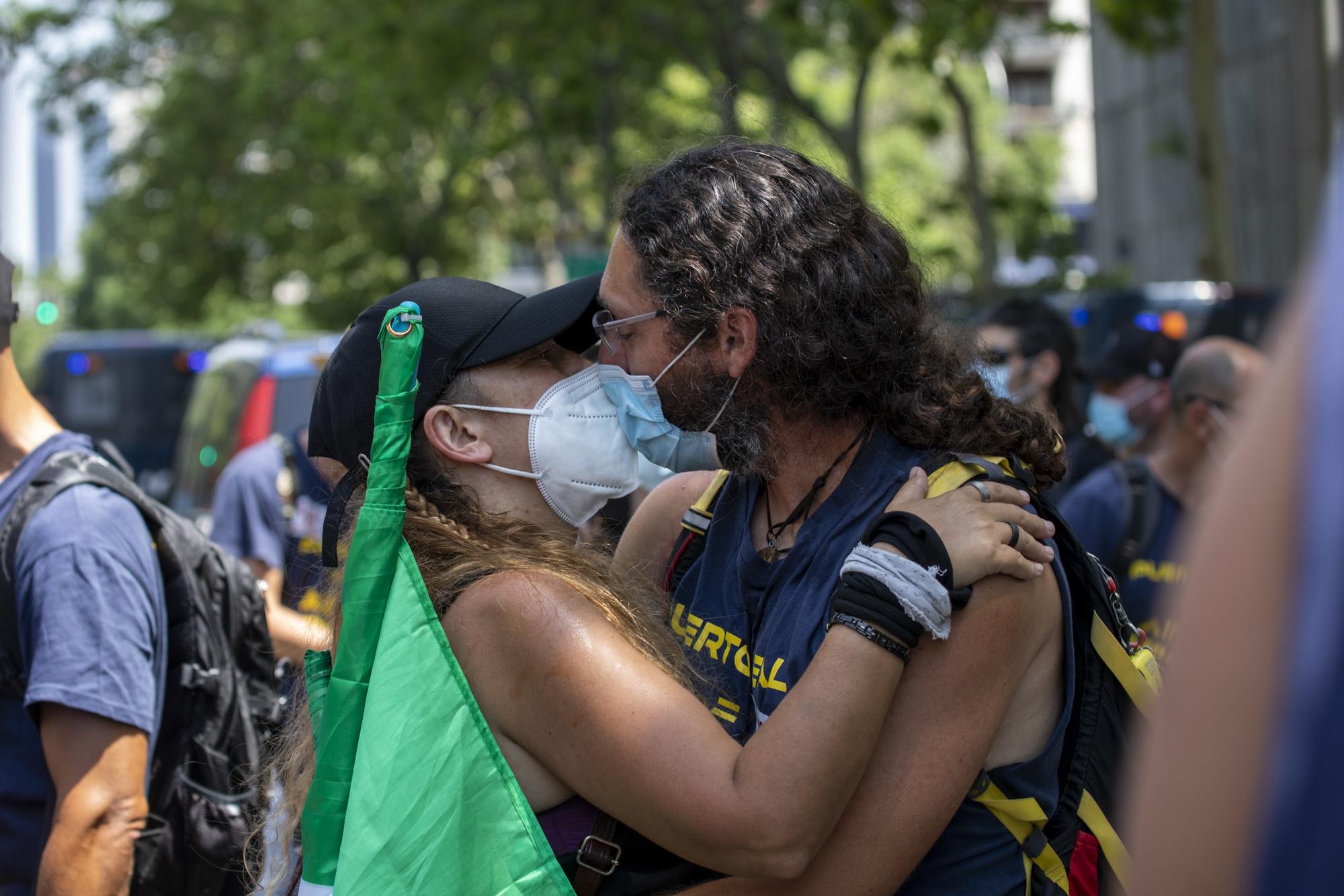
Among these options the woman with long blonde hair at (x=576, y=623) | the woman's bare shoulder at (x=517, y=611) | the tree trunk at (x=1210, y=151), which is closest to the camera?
the woman with long blonde hair at (x=576, y=623)

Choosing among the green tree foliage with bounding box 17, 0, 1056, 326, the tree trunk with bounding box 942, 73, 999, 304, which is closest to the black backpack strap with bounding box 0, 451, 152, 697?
the green tree foliage with bounding box 17, 0, 1056, 326

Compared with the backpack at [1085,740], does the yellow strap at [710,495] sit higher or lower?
higher

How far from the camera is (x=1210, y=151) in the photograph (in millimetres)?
10359

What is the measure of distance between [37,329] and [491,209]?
36.0m

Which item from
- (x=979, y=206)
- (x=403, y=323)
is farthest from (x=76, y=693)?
(x=979, y=206)

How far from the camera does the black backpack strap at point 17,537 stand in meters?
2.50

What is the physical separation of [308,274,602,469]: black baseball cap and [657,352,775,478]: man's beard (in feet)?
0.71

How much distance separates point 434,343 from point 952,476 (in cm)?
87

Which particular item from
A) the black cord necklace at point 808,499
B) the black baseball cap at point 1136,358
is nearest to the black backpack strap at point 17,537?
the black cord necklace at point 808,499

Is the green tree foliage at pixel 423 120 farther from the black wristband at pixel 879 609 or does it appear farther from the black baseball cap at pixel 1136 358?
the black wristband at pixel 879 609

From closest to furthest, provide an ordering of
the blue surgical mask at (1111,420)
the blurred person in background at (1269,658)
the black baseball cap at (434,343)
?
the blurred person in background at (1269,658) → the black baseball cap at (434,343) → the blue surgical mask at (1111,420)

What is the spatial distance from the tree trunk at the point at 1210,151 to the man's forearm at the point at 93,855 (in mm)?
9926

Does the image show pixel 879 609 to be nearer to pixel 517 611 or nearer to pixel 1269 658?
pixel 517 611

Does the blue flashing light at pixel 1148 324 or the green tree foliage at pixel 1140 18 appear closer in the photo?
the blue flashing light at pixel 1148 324
